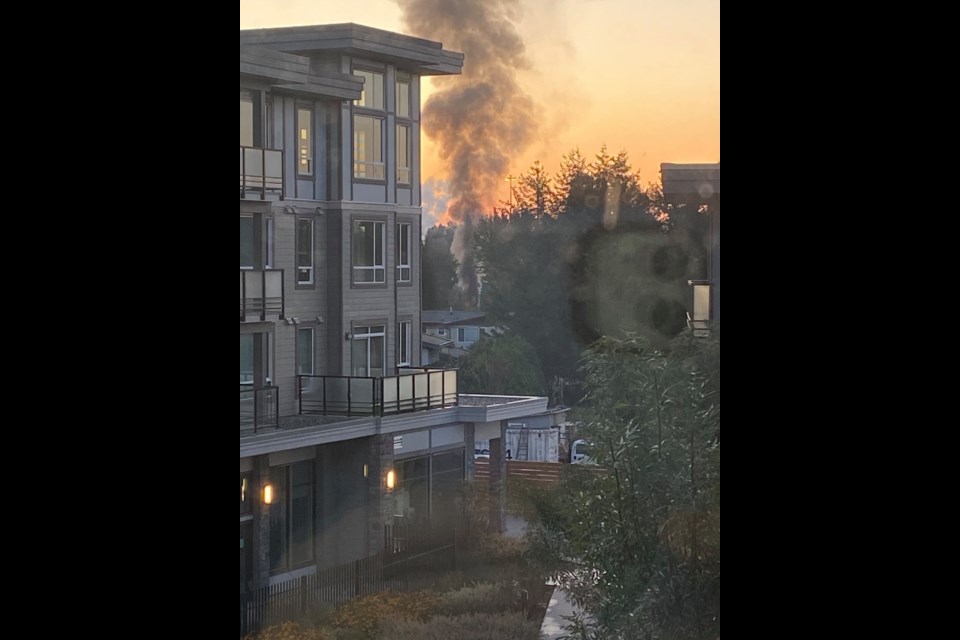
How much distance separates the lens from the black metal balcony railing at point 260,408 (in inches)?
130

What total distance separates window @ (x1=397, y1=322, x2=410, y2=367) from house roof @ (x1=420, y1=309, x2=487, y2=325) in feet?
0.22

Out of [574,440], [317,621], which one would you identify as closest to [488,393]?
[574,440]

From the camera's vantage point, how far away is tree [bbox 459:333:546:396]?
3086 mm

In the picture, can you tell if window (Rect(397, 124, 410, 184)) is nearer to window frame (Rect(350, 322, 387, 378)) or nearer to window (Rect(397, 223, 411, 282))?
window (Rect(397, 223, 411, 282))

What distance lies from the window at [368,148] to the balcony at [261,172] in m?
0.22

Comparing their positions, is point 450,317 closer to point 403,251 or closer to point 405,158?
point 403,251

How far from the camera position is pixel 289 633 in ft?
11.0

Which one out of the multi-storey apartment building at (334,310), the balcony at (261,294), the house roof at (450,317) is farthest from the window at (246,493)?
the house roof at (450,317)

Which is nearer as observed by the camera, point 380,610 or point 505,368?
point 505,368

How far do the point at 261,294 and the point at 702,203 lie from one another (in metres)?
1.30

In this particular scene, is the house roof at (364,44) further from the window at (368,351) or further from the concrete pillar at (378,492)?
the concrete pillar at (378,492)

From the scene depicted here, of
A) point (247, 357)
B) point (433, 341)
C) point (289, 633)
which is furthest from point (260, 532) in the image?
point (433, 341)
